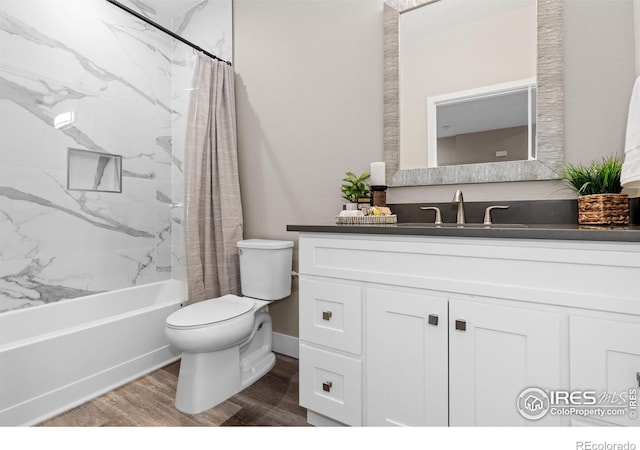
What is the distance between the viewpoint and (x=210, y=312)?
5.47 ft

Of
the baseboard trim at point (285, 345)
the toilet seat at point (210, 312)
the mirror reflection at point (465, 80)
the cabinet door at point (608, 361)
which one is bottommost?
the baseboard trim at point (285, 345)

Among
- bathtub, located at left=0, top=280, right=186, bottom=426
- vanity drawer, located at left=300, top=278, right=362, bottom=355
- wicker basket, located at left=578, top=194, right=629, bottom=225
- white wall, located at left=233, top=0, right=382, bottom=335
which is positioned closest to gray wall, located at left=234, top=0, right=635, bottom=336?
white wall, located at left=233, top=0, right=382, bottom=335

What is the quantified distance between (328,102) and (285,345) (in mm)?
1633

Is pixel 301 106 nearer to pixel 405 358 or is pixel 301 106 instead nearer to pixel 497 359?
pixel 405 358

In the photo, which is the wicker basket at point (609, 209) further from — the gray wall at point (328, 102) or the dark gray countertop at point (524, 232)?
the gray wall at point (328, 102)

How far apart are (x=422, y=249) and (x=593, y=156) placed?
88 centimetres

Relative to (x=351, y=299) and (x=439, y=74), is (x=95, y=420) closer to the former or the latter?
(x=351, y=299)

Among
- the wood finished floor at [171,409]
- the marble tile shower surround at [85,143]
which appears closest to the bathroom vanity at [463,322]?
the wood finished floor at [171,409]

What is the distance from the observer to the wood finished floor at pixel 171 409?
1.50 metres

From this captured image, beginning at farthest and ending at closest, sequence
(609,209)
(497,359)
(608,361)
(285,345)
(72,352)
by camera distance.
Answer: (285,345) → (72,352) → (609,209) → (497,359) → (608,361)

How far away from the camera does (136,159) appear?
2.54 m

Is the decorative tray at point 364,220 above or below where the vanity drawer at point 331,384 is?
above

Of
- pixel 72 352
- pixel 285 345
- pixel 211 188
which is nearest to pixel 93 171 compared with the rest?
pixel 211 188

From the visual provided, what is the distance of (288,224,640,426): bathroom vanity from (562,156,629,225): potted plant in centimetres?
11
